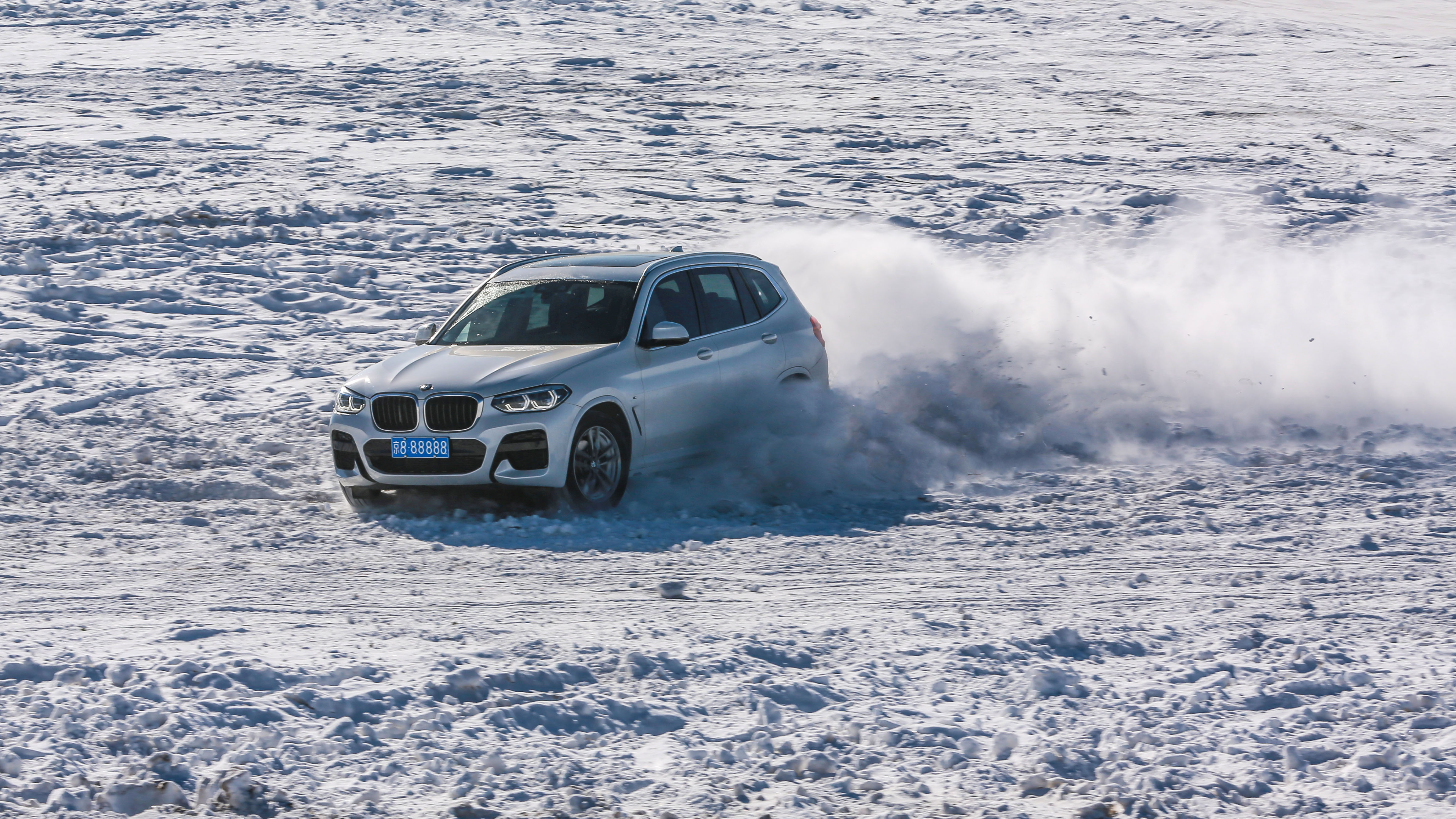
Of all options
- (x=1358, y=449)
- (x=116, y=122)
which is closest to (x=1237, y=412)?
(x=1358, y=449)

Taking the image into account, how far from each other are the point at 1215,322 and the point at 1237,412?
2183mm

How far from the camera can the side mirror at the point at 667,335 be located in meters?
9.30

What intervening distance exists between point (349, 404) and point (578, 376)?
1509 millimetres

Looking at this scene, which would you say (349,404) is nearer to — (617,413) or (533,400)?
(533,400)

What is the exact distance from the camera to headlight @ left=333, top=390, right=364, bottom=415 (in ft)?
29.5

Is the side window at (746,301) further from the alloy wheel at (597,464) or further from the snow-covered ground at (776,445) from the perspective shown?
the alloy wheel at (597,464)

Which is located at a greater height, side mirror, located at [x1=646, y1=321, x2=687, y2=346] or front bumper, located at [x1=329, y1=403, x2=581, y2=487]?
side mirror, located at [x1=646, y1=321, x2=687, y2=346]

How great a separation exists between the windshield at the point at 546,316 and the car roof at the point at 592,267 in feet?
0.24

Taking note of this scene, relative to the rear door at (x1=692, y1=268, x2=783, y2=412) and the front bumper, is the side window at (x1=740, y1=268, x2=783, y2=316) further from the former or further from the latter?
the front bumper

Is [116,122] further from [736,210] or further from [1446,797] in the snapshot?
[1446,797]

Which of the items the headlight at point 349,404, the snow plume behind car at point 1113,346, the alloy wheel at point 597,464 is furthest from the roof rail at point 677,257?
the headlight at point 349,404

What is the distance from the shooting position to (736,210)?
1812cm

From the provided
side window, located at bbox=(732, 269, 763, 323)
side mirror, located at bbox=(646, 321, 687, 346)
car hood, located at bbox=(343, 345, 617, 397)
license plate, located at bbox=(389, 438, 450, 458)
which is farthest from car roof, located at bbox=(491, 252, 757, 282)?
license plate, located at bbox=(389, 438, 450, 458)

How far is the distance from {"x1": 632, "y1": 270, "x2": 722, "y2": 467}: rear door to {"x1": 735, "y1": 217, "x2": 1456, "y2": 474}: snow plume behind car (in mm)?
729
